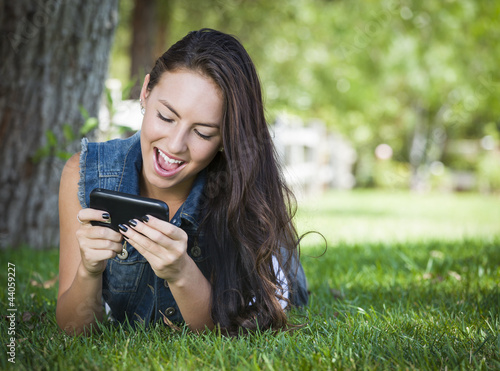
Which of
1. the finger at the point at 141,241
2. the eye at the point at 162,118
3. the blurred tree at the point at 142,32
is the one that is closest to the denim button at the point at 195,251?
the finger at the point at 141,241

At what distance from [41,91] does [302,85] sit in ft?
24.0

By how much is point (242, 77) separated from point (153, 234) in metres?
0.70

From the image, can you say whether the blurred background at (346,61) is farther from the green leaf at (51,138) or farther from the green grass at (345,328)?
the green grass at (345,328)

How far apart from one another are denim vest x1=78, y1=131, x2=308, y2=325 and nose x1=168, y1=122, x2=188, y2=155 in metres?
0.31

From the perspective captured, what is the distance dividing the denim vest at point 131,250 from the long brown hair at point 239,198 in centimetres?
6

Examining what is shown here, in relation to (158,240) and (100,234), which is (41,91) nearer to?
(100,234)

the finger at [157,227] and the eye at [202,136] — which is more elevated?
the eye at [202,136]

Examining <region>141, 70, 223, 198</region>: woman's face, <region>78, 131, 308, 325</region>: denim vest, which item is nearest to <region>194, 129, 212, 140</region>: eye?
<region>141, 70, 223, 198</region>: woman's face

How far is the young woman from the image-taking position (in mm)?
1883

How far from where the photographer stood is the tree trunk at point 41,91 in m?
3.72

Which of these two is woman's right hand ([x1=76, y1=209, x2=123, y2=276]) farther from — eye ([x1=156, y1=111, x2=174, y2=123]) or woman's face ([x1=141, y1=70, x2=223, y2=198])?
eye ([x1=156, y1=111, x2=174, y2=123])

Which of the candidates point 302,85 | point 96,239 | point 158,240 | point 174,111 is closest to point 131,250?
point 96,239

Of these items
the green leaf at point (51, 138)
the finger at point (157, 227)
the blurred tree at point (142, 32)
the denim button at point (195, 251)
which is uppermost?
the blurred tree at point (142, 32)

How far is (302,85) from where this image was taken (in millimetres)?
10516
